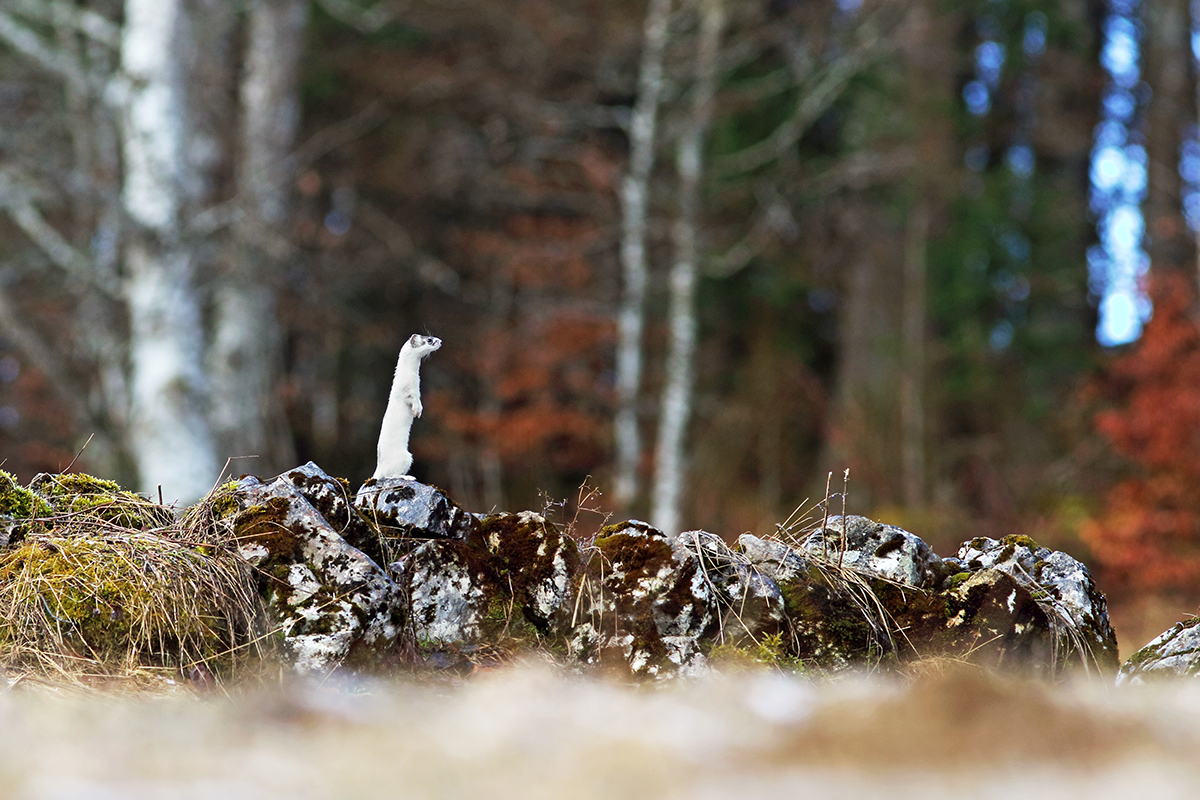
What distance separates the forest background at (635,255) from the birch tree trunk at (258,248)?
0.06m

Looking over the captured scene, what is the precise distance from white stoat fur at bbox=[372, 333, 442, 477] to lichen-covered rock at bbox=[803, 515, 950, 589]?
163 centimetres

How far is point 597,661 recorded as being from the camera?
4066 mm

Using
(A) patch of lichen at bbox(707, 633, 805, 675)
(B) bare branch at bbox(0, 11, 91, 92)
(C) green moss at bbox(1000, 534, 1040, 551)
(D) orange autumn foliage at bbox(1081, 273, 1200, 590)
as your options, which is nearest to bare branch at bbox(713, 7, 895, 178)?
(D) orange autumn foliage at bbox(1081, 273, 1200, 590)

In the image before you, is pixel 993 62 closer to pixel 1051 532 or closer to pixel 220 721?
pixel 1051 532

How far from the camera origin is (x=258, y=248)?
13000 mm

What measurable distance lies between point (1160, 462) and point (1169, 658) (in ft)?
35.9

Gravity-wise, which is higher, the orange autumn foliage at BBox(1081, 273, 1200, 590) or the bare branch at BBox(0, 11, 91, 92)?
the bare branch at BBox(0, 11, 91, 92)

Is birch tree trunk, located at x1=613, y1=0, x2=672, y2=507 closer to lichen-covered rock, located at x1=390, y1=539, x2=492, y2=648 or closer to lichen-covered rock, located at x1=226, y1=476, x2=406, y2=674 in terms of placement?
lichen-covered rock, located at x1=390, y1=539, x2=492, y2=648

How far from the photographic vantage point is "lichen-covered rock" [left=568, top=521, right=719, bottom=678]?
4.03 metres

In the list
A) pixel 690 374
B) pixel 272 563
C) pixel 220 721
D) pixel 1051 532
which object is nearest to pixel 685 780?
pixel 220 721

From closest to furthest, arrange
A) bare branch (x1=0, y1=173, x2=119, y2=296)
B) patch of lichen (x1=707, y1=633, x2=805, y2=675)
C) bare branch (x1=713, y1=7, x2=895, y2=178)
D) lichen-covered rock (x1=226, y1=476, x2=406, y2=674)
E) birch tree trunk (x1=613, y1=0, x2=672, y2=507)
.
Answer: lichen-covered rock (x1=226, y1=476, x2=406, y2=674) < patch of lichen (x1=707, y1=633, x2=805, y2=675) < bare branch (x1=0, y1=173, x2=119, y2=296) < birch tree trunk (x1=613, y1=0, x2=672, y2=507) < bare branch (x1=713, y1=7, x2=895, y2=178)

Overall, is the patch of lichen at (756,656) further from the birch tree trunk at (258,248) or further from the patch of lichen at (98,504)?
the birch tree trunk at (258,248)

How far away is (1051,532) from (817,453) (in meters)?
5.85

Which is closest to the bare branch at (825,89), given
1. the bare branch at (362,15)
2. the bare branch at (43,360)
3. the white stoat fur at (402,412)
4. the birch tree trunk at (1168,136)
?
the birch tree trunk at (1168,136)
